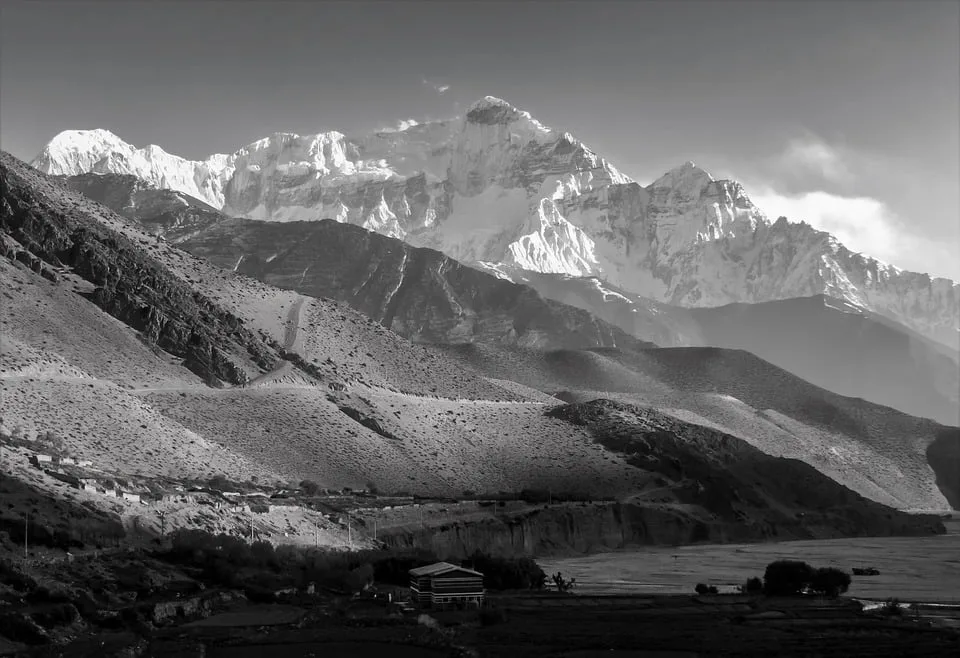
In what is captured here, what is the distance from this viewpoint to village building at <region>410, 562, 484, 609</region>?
64.5 metres

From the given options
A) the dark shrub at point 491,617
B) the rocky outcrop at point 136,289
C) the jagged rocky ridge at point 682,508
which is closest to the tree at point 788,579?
the dark shrub at point 491,617

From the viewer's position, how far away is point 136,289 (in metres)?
148

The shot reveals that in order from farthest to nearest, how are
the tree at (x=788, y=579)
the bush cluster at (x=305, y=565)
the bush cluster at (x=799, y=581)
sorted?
the tree at (x=788, y=579) → the bush cluster at (x=799, y=581) → the bush cluster at (x=305, y=565)

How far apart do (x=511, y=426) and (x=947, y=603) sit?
82284 mm

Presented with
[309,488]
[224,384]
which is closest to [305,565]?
Answer: [309,488]

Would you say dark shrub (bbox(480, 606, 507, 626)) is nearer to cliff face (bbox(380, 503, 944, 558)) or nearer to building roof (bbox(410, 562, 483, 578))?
building roof (bbox(410, 562, 483, 578))

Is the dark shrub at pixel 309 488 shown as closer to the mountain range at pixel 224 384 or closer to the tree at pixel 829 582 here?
the mountain range at pixel 224 384

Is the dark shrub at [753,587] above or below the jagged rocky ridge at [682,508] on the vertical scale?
below

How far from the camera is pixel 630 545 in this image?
432 feet

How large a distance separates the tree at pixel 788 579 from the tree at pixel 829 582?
387 mm

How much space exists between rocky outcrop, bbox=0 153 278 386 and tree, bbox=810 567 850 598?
76774 mm

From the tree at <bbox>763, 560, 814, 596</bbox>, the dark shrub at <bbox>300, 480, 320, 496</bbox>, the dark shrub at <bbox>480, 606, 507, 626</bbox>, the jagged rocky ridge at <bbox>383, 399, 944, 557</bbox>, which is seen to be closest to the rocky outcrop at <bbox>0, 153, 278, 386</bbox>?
the dark shrub at <bbox>300, 480, 320, 496</bbox>

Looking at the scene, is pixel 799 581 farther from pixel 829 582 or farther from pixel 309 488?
pixel 309 488

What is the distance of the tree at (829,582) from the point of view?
77.2 meters
